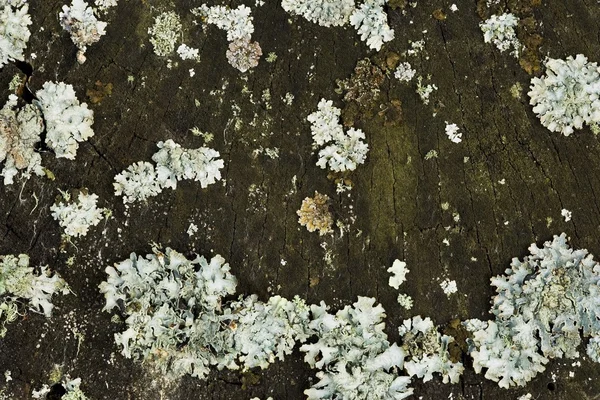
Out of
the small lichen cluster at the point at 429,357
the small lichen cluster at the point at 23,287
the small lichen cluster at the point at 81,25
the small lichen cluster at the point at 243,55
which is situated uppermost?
the small lichen cluster at the point at 81,25

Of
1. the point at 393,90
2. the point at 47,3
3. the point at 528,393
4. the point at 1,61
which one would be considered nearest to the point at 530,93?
the point at 393,90

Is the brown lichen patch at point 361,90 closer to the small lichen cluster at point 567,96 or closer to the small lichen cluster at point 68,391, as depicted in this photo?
the small lichen cluster at point 567,96

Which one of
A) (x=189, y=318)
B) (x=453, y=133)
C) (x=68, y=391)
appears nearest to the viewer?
(x=189, y=318)

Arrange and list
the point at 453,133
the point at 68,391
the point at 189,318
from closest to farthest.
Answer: the point at 189,318, the point at 68,391, the point at 453,133

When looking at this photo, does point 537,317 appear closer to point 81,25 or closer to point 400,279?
point 400,279

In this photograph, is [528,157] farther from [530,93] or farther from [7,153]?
[7,153]

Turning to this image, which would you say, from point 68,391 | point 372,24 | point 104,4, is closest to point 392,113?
point 372,24

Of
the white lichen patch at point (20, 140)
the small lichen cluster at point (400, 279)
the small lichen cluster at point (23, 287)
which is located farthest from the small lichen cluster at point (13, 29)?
the small lichen cluster at point (400, 279)
